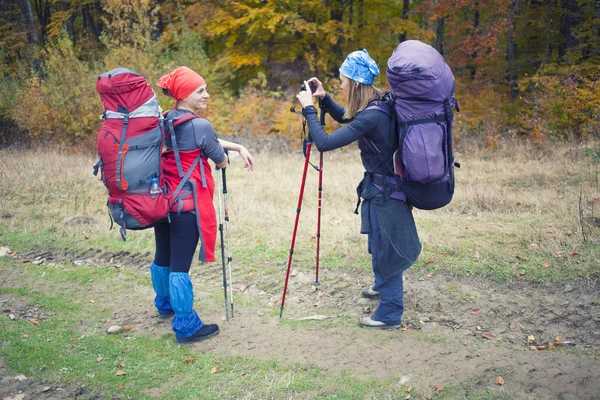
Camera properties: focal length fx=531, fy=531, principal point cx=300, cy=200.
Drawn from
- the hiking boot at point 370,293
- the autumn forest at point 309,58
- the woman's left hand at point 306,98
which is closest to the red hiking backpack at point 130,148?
the woman's left hand at point 306,98

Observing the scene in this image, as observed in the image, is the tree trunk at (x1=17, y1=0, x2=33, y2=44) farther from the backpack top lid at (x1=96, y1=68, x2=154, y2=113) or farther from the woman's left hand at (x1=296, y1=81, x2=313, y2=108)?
the woman's left hand at (x1=296, y1=81, x2=313, y2=108)

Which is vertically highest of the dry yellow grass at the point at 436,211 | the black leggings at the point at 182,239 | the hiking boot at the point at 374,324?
the black leggings at the point at 182,239

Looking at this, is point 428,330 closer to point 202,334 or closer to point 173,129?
point 202,334

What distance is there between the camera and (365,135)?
4133 millimetres

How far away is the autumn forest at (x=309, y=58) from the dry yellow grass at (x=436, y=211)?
3025 mm

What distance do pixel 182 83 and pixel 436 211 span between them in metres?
4.91

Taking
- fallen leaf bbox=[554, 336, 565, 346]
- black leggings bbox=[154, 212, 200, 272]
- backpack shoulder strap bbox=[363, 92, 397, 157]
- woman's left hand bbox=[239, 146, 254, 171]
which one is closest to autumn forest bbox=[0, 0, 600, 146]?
fallen leaf bbox=[554, 336, 565, 346]

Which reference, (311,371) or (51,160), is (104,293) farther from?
(51,160)

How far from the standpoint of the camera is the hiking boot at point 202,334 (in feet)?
15.0

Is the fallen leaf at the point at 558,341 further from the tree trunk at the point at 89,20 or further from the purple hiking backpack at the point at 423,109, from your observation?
the tree trunk at the point at 89,20

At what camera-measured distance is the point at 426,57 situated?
380 centimetres

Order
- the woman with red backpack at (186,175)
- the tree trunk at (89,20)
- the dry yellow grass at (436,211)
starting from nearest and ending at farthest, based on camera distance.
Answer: the woman with red backpack at (186,175), the dry yellow grass at (436,211), the tree trunk at (89,20)

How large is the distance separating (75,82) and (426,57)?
14.3m

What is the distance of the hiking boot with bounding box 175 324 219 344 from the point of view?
4.56m
